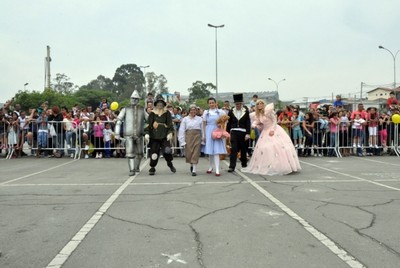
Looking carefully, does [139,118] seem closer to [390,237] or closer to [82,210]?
[82,210]

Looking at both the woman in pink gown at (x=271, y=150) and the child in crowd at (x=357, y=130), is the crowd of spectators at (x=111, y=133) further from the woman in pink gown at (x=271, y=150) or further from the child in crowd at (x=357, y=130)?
the woman in pink gown at (x=271, y=150)

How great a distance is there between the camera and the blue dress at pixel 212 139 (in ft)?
33.6

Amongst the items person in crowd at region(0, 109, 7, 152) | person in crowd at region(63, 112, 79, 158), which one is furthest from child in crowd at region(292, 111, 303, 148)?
person in crowd at region(0, 109, 7, 152)

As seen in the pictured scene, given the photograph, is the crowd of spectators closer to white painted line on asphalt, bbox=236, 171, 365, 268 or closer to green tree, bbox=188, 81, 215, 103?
white painted line on asphalt, bbox=236, 171, 365, 268

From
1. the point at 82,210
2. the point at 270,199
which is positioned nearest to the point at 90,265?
the point at 82,210

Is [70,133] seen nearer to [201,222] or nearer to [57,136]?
[57,136]

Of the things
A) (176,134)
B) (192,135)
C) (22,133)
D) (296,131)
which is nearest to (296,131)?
(296,131)

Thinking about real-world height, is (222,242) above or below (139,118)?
below

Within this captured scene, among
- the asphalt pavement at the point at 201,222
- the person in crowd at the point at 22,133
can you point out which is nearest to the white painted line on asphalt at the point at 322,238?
the asphalt pavement at the point at 201,222

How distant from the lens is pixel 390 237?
15.2ft

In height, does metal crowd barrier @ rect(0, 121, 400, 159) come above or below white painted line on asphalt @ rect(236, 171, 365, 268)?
above

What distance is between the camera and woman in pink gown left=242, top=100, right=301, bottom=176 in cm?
1006

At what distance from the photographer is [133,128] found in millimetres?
10492

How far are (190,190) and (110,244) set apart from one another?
347cm
